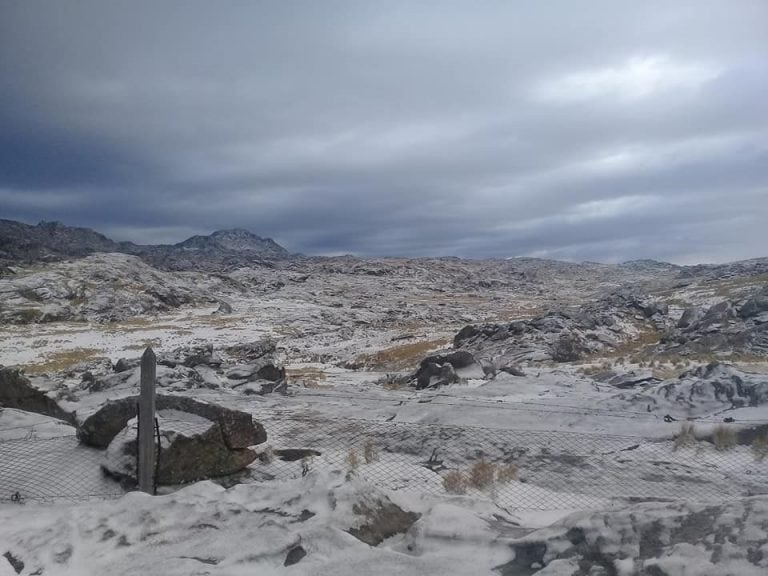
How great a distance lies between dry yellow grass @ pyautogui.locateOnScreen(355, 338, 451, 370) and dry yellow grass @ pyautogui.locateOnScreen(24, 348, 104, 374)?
15759mm

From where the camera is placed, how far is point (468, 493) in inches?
291

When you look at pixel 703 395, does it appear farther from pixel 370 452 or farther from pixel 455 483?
pixel 370 452

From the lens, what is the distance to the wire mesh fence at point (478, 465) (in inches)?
292

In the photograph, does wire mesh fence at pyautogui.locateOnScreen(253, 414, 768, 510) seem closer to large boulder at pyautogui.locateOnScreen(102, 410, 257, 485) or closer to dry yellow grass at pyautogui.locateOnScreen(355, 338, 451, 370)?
large boulder at pyautogui.locateOnScreen(102, 410, 257, 485)

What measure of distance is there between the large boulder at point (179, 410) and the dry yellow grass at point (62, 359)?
2229 cm

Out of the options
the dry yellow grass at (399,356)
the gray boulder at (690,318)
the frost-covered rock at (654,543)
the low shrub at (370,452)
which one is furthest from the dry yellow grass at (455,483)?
the gray boulder at (690,318)

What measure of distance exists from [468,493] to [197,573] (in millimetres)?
3932

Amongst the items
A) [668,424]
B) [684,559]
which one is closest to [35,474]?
[684,559]

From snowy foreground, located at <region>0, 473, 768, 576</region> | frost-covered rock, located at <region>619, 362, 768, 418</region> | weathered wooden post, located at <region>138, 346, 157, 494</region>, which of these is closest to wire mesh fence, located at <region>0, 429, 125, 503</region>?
weathered wooden post, located at <region>138, 346, 157, 494</region>

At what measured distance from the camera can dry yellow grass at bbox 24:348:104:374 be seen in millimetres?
28239

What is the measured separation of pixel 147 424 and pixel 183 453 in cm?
118

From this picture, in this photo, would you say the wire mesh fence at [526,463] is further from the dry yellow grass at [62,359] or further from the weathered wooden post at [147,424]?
the dry yellow grass at [62,359]

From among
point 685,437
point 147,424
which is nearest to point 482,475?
point 685,437

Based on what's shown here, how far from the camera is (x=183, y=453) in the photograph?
25.0 ft
